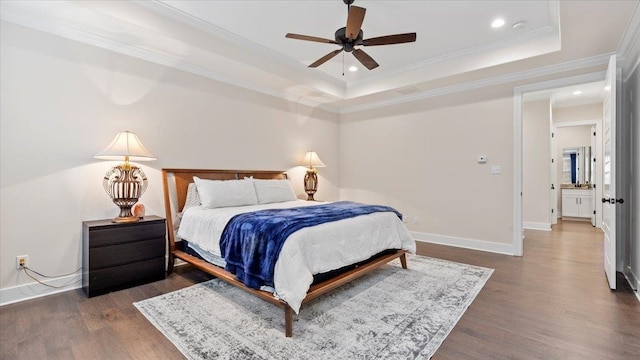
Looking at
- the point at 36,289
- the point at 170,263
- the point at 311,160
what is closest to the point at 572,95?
the point at 311,160

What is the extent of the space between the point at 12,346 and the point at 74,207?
1.38 meters

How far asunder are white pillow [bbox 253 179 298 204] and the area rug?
1293 mm

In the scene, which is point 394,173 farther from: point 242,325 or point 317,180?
point 242,325

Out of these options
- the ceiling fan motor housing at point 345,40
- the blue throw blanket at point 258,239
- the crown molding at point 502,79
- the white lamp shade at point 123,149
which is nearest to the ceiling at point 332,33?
the crown molding at point 502,79

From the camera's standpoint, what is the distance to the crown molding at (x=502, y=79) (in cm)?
355

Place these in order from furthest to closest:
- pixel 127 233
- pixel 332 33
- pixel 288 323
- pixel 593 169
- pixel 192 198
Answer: pixel 593 169 → pixel 192 198 → pixel 332 33 → pixel 127 233 → pixel 288 323

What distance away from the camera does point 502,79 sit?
422cm

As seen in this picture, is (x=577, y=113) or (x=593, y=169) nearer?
(x=577, y=113)

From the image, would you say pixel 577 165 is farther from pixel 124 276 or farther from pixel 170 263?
pixel 124 276

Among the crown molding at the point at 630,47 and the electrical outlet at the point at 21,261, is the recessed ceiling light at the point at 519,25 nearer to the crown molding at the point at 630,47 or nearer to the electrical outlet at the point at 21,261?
the crown molding at the point at 630,47

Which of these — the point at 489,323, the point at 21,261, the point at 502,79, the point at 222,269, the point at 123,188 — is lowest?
the point at 489,323

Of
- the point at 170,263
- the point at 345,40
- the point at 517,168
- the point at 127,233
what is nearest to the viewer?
the point at 345,40

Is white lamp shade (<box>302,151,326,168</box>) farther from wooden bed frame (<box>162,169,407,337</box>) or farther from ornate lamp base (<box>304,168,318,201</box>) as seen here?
wooden bed frame (<box>162,169,407,337</box>)

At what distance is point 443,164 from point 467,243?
1.30 metres
